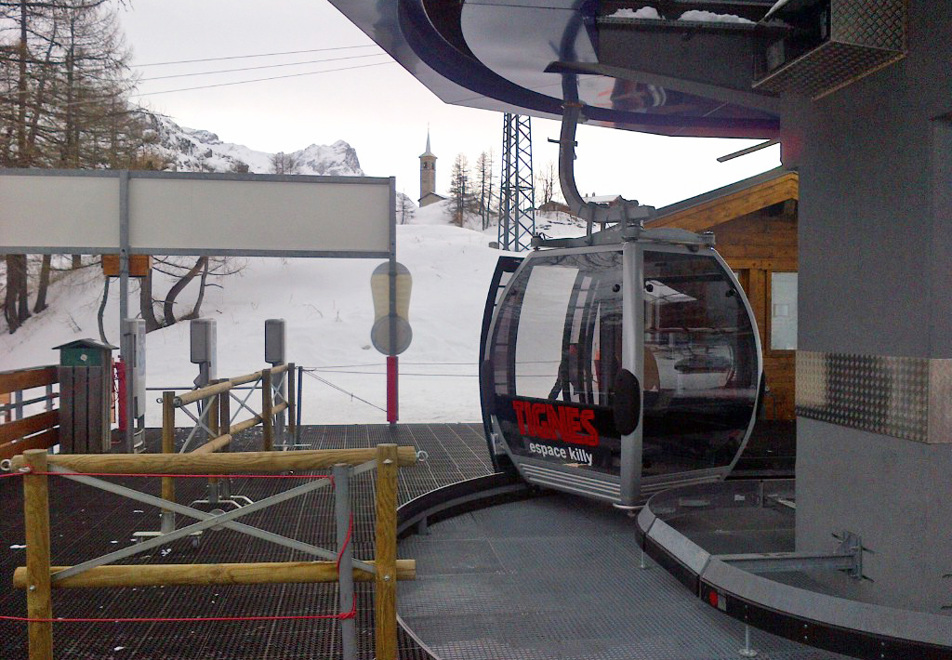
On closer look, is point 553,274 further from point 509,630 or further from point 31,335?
point 31,335

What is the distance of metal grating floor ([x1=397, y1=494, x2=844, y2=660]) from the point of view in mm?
3861

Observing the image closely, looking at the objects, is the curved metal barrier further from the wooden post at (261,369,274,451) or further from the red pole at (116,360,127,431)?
the red pole at (116,360,127,431)

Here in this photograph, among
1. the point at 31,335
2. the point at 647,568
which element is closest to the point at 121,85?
the point at 31,335

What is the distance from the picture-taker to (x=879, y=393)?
377 cm

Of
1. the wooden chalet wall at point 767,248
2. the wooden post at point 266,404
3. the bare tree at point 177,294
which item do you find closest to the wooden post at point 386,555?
the wooden post at point 266,404

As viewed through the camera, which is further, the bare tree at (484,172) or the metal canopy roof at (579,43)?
the bare tree at (484,172)

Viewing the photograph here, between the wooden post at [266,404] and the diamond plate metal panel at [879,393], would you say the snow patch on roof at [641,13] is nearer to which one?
the diamond plate metal panel at [879,393]

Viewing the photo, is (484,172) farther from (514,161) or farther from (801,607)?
(801,607)

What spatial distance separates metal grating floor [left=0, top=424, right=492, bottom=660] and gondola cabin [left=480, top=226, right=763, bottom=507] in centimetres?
132

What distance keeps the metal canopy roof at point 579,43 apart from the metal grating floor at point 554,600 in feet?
9.74

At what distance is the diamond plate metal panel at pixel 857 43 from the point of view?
142 inches

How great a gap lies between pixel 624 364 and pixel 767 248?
6234mm

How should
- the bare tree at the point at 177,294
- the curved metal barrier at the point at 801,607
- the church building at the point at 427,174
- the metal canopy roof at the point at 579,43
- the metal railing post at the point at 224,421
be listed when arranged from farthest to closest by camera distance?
the church building at the point at 427,174 < the bare tree at the point at 177,294 < the metal railing post at the point at 224,421 < the metal canopy roof at the point at 579,43 < the curved metal barrier at the point at 801,607

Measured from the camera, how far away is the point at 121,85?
86.5ft
